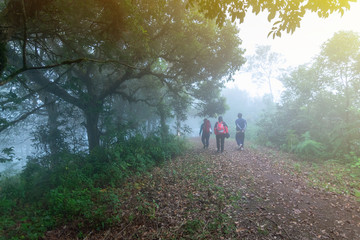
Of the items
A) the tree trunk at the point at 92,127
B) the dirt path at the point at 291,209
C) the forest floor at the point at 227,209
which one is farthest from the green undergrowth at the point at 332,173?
the tree trunk at the point at 92,127

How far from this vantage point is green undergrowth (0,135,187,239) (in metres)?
4.41

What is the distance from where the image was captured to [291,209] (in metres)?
4.76

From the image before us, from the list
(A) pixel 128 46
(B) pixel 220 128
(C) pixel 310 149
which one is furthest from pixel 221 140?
(A) pixel 128 46

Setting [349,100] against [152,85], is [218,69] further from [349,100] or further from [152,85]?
[349,100]

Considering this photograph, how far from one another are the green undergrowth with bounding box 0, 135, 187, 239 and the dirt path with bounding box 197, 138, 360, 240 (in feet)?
11.1

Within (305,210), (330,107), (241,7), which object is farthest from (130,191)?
(330,107)

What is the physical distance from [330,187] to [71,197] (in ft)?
27.0

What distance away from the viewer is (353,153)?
8906 millimetres

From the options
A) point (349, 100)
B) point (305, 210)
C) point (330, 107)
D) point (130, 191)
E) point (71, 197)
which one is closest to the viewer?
point (305, 210)

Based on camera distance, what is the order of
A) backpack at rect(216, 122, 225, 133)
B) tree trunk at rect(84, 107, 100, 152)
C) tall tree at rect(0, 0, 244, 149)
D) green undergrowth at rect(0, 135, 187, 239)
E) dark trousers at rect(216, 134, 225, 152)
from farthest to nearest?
dark trousers at rect(216, 134, 225, 152) < backpack at rect(216, 122, 225, 133) < tree trunk at rect(84, 107, 100, 152) < tall tree at rect(0, 0, 244, 149) < green undergrowth at rect(0, 135, 187, 239)

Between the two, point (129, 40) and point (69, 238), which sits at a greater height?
point (129, 40)

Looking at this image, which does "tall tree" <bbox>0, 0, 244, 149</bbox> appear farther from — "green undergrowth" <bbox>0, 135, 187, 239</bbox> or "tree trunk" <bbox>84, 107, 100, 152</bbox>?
"green undergrowth" <bbox>0, 135, 187, 239</bbox>

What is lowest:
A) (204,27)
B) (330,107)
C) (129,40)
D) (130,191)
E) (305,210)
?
(305,210)

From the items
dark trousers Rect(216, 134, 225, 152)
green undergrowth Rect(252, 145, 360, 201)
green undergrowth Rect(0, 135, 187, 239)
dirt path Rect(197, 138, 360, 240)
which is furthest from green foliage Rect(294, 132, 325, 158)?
green undergrowth Rect(0, 135, 187, 239)
